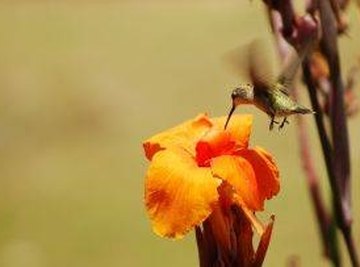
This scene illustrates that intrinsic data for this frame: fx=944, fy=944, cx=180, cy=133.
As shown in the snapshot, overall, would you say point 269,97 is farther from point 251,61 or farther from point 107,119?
point 107,119

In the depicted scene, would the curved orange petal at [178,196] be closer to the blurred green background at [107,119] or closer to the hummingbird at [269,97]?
the hummingbird at [269,97]

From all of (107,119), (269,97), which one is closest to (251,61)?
(269,97)

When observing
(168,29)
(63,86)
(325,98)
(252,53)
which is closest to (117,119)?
(63,86)

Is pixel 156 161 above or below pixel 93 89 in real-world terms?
below

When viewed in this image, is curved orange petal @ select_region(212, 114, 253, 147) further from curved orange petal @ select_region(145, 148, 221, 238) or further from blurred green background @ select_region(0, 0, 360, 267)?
blurred green background @ select_region(0, 0, 360, 267)

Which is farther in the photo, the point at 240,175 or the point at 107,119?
the point at 107,119

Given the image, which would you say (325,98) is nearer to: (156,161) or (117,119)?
(156,161)
